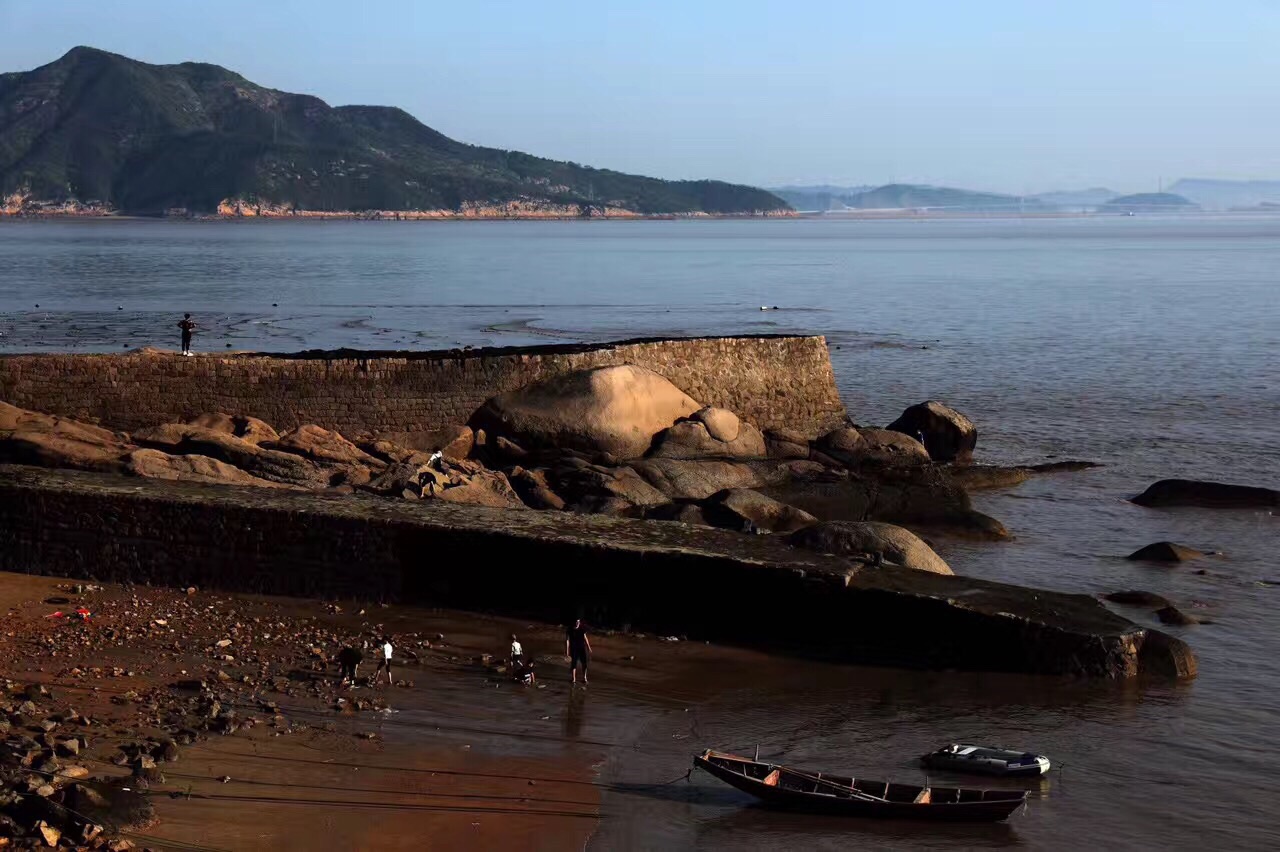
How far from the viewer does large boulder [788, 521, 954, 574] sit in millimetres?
17844

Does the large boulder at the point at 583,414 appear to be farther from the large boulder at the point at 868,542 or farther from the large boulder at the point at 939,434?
the large boulder at the point at 868,542

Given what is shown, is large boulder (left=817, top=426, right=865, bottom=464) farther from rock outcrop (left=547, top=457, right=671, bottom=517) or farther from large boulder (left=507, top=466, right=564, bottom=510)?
large boulder (left=507, top=466, right=564, bottom=510)

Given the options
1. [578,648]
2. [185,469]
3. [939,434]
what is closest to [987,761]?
[578,648]

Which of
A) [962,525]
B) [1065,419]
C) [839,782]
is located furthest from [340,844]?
[1065,419]

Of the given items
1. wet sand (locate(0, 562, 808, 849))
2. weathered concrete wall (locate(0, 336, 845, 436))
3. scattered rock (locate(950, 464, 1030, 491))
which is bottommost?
wet sand (locate(0, 562, 808, 849))

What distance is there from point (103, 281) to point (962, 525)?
66001 millimetres

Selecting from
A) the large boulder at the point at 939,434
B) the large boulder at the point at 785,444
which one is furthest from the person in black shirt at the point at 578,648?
the large boulder at the point at 939,434

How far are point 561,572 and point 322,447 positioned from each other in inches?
270

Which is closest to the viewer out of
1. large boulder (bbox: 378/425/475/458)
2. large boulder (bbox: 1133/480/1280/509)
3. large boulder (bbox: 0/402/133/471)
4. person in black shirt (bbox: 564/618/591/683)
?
person in black shirt (bbox: 564/618/591/683)

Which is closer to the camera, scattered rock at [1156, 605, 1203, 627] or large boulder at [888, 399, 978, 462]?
scattered rock at [1156, 605, 1203, 627]

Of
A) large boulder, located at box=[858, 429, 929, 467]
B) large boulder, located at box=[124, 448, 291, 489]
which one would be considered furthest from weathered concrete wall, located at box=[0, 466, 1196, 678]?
large boulder, located at box=[858, 429, 929, 467]

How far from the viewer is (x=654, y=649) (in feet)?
50.6

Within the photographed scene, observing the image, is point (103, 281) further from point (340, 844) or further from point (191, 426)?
point (340, 844)

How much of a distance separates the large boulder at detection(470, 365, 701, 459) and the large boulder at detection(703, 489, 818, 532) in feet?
9.83
